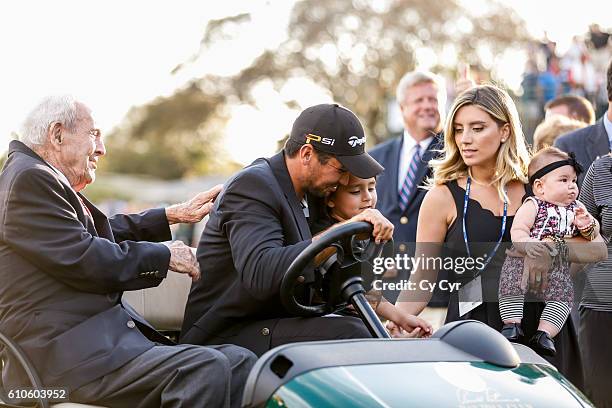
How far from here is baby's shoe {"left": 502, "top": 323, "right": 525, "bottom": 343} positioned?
436 cm

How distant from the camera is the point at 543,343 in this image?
4.37m

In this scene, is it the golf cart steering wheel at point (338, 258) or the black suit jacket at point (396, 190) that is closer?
the golf cart steering wheel at point (338, 258)

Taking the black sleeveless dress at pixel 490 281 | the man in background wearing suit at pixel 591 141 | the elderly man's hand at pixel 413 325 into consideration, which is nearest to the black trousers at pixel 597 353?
the black sleeveless dress at pixel 490 281

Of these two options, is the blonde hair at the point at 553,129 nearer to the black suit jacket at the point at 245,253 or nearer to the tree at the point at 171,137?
the black suit jacket at the point at 245,253

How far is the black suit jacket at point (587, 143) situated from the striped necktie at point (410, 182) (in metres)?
1.26

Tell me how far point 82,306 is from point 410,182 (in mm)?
3707

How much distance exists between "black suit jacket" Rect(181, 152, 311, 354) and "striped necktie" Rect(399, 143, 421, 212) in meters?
2.77

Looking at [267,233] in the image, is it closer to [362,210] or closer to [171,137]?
[362,210]

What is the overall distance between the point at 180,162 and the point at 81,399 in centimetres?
4684

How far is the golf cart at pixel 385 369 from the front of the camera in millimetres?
3197

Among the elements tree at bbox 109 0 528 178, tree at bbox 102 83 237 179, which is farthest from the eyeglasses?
tree at bbox 102 83 237 179

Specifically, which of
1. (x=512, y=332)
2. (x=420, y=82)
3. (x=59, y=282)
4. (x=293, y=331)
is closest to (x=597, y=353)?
(x=512, y=332)

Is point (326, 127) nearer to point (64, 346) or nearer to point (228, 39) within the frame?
point (64, 346)

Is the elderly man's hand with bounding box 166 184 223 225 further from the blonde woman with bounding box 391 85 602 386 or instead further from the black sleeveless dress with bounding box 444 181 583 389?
the black sleeveless dress with bounding box 444 181 583 389
